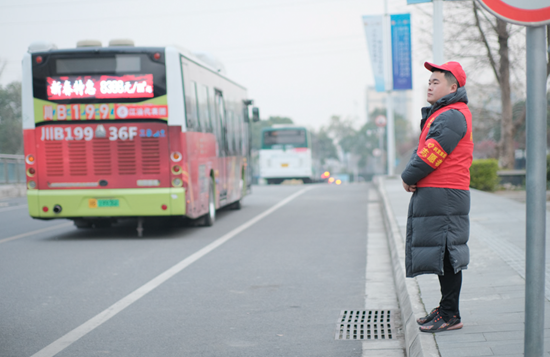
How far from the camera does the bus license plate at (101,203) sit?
1015 centimetres

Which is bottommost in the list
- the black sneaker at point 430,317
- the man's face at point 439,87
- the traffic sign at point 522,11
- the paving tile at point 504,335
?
the paving tile at point 504,335

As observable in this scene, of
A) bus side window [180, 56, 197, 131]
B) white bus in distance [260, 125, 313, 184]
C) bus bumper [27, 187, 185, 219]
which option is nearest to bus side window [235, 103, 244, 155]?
bus side window [180, 56, 197, 131]

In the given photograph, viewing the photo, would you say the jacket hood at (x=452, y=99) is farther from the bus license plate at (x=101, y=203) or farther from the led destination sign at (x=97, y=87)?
the bus license plate at (x=101, y=203)

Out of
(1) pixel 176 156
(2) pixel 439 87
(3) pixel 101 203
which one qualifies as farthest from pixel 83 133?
(2) pixel 439 87

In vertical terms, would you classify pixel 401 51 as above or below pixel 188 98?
above

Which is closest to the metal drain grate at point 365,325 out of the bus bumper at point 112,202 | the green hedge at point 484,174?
the bus bumper at point 112,202

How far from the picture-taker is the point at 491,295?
17.3ft

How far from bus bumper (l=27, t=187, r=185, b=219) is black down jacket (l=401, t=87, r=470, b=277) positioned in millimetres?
6411

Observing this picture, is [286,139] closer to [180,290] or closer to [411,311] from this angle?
[180,290]

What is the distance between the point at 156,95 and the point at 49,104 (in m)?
1.74

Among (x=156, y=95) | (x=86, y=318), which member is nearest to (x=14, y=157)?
(x=156, y=95)

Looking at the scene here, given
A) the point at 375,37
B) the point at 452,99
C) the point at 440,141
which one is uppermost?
the point at 375,37

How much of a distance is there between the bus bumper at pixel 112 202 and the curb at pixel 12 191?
12.7 meters

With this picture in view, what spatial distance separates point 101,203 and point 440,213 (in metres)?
7.17
